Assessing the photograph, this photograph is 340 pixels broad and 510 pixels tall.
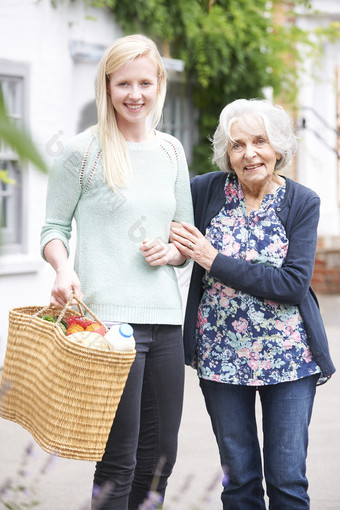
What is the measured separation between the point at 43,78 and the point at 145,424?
4.52 m

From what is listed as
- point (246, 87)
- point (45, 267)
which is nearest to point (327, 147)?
point (246, 87)

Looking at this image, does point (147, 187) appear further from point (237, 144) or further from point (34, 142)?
point (34, 142)

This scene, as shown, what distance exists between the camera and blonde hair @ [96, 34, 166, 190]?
82.4 inches

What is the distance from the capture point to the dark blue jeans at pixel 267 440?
228 cm

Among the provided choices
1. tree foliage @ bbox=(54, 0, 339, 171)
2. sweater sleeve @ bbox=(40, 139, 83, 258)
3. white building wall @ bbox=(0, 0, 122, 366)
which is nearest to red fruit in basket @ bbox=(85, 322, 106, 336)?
sweater sleeve @ bbox=(40, 139, 83, 258)

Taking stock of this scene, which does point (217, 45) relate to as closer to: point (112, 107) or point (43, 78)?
point (43, 78)

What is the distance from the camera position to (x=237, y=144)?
2.24 meters

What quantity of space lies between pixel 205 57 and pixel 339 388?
3563mm

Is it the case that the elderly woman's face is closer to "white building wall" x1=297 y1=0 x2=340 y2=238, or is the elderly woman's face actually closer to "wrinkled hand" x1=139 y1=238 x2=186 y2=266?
"wrinkled hand" x1=139 y1=238 x2=186 y2=266

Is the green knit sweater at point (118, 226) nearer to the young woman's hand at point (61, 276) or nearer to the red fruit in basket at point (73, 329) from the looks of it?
the young woman's hand at point (61, 276)

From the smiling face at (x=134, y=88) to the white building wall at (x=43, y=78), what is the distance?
12.8 ft

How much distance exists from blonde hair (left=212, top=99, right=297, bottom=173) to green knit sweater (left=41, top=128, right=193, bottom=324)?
205 millimetres

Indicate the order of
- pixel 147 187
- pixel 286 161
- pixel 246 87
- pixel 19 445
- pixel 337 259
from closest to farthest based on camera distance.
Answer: pixel 147 187 → pixel 286 161 → pixel 19 445 → pixel 246 87 → pixel 337 259

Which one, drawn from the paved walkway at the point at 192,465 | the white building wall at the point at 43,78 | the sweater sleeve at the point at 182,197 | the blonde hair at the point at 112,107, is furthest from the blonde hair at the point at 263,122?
the white building wall at the point at 43,78
